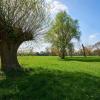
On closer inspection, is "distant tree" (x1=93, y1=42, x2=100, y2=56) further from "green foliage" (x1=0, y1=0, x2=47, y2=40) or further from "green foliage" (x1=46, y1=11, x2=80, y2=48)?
"green foliage" (x1=0, y1=0, x2=47, y2=40)

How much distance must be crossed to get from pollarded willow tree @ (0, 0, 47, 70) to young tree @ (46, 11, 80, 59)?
154ft

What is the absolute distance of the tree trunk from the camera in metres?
24.3

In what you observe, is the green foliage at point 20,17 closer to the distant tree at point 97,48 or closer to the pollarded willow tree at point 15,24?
the pollarded willow tree at point 15,24

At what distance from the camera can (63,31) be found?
7581 centimetres

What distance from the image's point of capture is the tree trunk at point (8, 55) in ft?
79.7

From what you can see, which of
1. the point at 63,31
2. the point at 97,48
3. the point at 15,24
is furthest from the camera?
the point at 97,48

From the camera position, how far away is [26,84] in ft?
54.7

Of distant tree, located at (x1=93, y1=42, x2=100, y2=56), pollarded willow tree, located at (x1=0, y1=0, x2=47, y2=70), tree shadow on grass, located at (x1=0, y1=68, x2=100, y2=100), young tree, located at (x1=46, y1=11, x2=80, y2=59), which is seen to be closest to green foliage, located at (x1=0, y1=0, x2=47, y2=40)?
pollarded willow tree, located at (x1=0, y1=0, x2=47, y2=70)

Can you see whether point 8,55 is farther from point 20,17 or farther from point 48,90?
point 48,90

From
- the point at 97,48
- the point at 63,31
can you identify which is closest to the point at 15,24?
the point at 63,31

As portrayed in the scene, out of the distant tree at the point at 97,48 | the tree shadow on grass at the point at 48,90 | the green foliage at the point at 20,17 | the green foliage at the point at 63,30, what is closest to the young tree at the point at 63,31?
the green foliage at the point at 63,30

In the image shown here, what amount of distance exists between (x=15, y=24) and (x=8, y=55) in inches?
112

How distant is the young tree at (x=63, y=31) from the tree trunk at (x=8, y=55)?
157 feet

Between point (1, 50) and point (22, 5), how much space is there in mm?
4305
